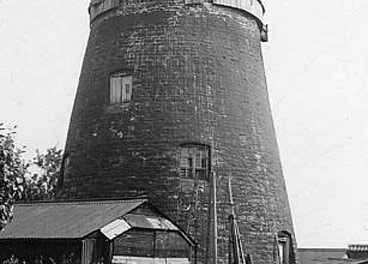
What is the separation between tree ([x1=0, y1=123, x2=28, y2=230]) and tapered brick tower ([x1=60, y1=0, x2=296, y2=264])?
8901 millimetres

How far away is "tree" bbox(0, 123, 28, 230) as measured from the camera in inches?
422

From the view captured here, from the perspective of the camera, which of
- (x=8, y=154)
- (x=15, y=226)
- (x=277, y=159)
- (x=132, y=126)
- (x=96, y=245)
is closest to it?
(x=8, y=154)

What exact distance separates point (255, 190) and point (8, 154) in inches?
416

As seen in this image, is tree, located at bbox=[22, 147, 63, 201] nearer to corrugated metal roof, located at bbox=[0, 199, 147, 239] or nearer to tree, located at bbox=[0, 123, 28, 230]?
corrugated metal roof, located at bbox=[0, 199, 147, 239]

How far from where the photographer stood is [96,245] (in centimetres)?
1723

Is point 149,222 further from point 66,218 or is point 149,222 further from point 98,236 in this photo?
point 66,218

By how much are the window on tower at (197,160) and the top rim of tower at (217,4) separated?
3853 mm

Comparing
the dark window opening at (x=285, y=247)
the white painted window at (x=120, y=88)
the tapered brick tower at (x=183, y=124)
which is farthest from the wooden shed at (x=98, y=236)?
the white painted window at (x=120, y=88)

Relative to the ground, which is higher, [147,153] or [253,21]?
[253,21]

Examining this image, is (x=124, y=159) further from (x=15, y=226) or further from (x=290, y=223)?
(x=290, y=223)

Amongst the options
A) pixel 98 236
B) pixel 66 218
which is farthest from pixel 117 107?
pixel 98 236

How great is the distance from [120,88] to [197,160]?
2809 mm

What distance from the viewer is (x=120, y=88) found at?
21.1 m

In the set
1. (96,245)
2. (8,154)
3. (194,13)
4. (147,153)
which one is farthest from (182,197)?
(8,154)
